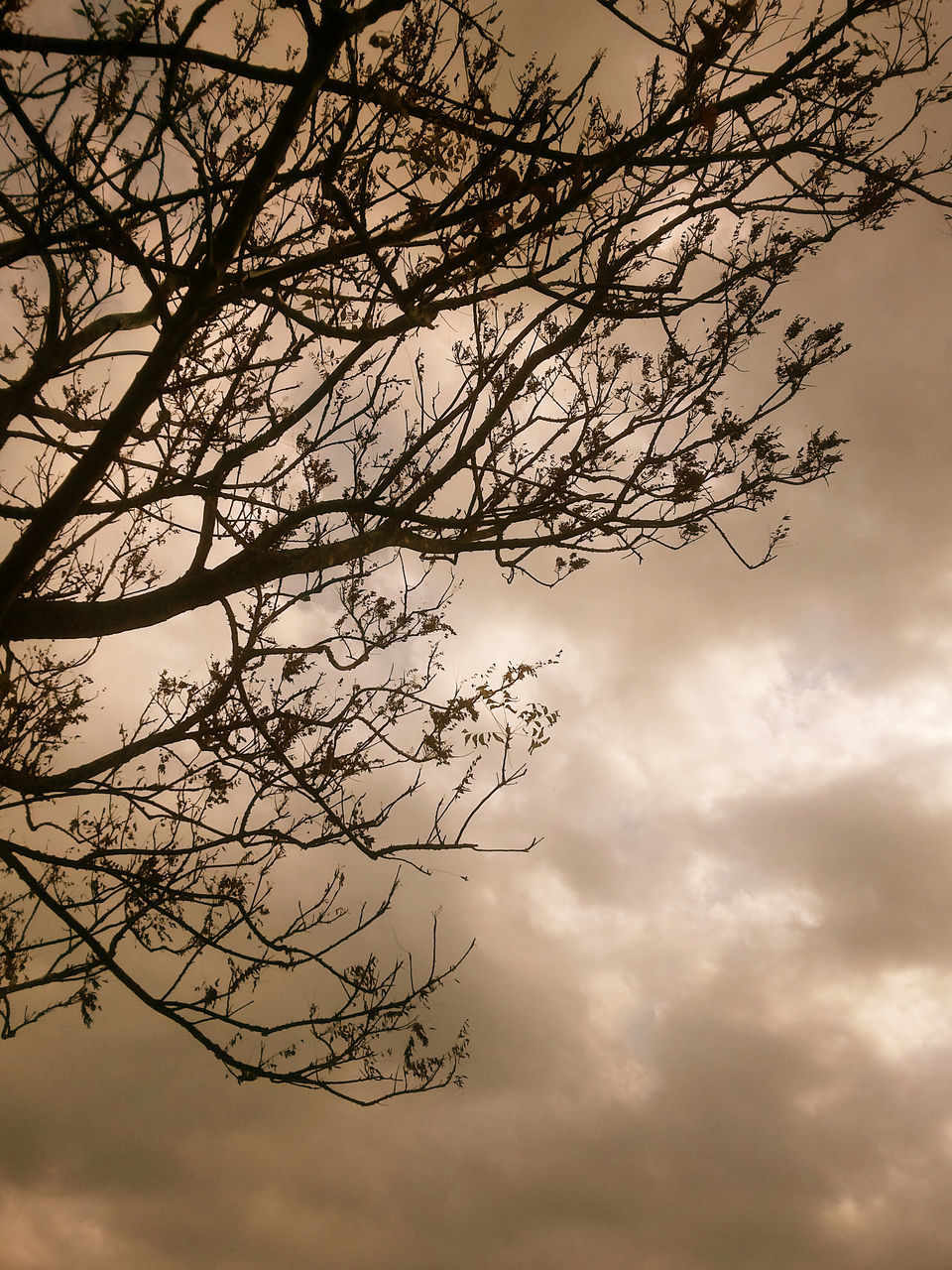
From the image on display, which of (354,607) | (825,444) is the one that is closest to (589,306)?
(825,444)

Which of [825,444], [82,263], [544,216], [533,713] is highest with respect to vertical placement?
[82,263]

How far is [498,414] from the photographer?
4.31 m

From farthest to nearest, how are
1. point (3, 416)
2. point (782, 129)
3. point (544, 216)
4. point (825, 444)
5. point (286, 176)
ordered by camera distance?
point (825, 444), point (3, 416), point (782, 129), point (286, 176), point (544, 216)

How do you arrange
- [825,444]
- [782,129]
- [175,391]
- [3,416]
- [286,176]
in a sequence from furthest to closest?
[175,391] → [825,444] → [3,416] → [782,129] → [286,176]

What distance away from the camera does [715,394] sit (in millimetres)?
4773

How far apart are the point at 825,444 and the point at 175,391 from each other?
4.50m

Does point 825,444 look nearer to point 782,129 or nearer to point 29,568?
point 782,129

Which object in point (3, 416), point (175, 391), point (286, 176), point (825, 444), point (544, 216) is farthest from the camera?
point (175, 391)

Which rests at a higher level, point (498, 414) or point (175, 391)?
point (175, 391)

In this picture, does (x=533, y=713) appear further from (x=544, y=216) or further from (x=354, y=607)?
(x=544, y=216)

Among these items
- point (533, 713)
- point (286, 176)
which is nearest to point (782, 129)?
point (286, 176)

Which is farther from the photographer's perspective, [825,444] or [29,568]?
[825,444]

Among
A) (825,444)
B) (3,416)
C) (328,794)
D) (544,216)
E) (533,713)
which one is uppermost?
(825,444)

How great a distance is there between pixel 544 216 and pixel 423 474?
2123mm
